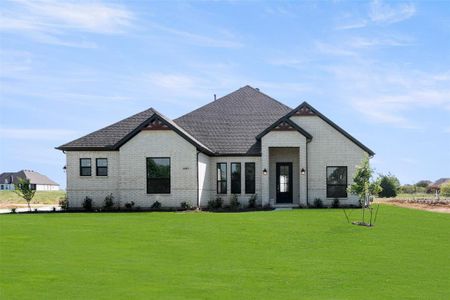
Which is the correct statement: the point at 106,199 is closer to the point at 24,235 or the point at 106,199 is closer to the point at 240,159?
the point at 240,159

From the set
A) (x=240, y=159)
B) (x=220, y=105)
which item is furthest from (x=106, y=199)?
(x=220, y=105)

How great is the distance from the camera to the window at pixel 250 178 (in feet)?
122

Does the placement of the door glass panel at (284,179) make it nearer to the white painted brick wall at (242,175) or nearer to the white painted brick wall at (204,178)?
the white painted brick wall at (242,175)

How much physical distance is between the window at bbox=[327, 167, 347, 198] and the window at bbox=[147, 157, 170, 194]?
420 inches

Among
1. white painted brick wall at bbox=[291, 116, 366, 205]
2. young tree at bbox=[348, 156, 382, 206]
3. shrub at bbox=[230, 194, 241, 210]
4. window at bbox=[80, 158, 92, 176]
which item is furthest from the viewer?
white painted brick wall at bbox=[291, 116, 366, 205]

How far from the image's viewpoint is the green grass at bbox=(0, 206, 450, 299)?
1141cm

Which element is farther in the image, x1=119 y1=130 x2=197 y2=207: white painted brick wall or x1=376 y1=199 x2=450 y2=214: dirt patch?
x1=376 y1=199 x2=450 y2=214: dirt patch

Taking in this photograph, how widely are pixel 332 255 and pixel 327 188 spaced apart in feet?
68.4

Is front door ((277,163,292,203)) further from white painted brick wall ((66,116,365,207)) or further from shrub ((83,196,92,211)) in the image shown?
shrub ((83,196,92,211))

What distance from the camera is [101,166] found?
3628 centimetres

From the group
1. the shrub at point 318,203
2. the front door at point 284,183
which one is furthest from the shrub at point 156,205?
the shrub at point 318,203

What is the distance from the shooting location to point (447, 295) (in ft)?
37.0

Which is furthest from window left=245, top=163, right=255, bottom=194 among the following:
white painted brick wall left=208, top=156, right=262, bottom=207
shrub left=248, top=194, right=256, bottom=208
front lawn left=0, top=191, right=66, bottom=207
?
front lawn left=0, top=191, right=66, bottom=207

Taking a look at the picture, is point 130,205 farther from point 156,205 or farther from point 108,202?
point 108,202
